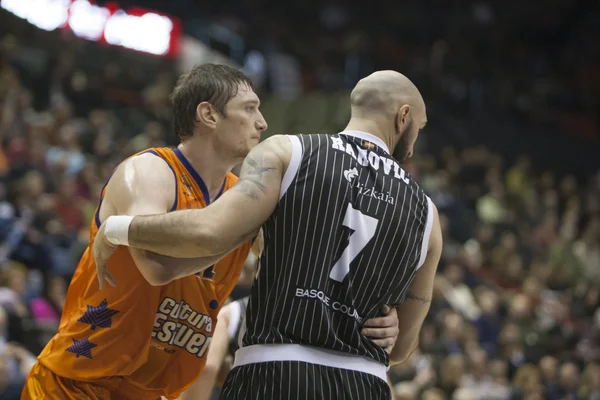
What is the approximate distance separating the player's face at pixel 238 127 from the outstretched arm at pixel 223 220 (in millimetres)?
439

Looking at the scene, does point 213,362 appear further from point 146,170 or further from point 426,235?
point 426,235

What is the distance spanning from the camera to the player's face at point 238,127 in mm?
3381

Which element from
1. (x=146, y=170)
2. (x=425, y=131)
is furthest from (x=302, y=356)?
(x=425, y=131)

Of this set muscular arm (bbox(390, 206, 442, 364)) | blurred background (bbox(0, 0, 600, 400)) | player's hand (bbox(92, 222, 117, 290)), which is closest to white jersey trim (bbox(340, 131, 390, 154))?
muscular arm (bbox(390, 206, 442, 364))

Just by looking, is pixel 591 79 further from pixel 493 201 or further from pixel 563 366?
pixel 563 366

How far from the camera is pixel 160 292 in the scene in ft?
10.8

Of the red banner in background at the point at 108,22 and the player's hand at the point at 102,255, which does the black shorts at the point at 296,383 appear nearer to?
the player's hand at the point at 102,255

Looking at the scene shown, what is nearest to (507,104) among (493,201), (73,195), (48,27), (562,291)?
(493,201)

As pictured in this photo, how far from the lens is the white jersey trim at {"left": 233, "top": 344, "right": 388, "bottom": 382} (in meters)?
2.92

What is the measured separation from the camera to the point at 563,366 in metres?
11.1

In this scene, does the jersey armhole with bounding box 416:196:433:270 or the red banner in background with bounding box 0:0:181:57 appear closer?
the jersey armhole with bounding box 416:196:433:270

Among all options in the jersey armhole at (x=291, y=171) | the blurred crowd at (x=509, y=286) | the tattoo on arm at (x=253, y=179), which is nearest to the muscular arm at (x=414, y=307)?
the jersey armhole at (x=291, y=171)

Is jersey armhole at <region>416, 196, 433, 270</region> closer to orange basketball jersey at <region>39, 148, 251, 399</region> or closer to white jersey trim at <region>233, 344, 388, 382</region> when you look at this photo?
white jersey trim at <region>233, 344, 388, 382</region>

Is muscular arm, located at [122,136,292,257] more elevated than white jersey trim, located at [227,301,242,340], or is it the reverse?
muscular arm, located at [122,136,292,257]
